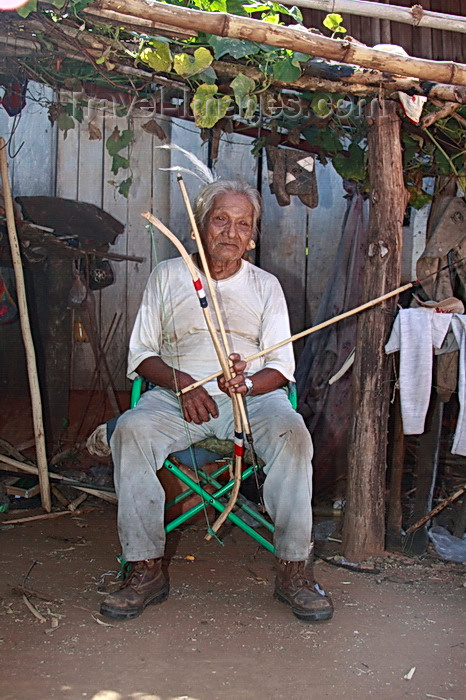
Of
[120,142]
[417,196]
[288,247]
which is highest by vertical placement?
[120,142]

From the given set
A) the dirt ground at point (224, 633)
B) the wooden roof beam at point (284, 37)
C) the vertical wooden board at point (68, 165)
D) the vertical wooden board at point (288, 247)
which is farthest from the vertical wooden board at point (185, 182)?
the dirt ground at point (224, 633)

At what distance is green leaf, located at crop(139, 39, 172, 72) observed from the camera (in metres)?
3.10

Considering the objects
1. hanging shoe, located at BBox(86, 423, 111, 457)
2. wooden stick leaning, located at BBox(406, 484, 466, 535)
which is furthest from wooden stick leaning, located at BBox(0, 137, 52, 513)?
wooden stick leaning, located at BBox(406, 484, 466, 535)

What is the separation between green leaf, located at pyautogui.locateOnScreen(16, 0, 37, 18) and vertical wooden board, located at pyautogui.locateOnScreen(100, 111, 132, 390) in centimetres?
297

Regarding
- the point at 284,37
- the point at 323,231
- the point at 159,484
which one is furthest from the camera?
the point at 323,231

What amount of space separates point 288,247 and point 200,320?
248cm

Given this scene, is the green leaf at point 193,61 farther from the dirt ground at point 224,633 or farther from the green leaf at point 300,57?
the dirt ground at point 224,633

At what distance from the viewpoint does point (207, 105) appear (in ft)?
10.8

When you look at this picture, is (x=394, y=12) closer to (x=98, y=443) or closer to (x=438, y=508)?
(x=438, y=508)

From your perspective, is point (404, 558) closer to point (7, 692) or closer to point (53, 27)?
point (7, 692)

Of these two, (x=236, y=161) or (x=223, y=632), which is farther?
(x=236, y=161)

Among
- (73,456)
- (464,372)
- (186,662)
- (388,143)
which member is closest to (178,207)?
(73,456)

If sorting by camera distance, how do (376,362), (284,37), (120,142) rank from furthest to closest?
(120,142), (376,362), (284,37)

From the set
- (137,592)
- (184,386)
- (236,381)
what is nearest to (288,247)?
(184,386)
